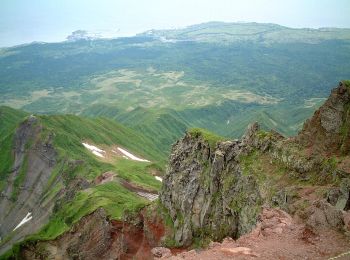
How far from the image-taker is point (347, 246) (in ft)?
101

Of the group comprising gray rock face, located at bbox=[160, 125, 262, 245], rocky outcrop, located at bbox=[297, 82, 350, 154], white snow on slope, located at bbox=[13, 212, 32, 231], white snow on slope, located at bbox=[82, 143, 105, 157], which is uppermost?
rocky outcrop, located at bbox=[297, 82, 350, 154]

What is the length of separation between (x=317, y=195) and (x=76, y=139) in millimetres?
128392

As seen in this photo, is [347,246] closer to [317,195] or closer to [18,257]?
[317,195]

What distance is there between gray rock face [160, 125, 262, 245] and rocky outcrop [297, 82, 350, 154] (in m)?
8.01

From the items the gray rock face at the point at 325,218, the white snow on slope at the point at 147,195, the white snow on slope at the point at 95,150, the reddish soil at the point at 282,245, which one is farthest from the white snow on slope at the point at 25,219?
the gray rock face at the point at 325,218

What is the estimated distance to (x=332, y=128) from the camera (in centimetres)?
4912

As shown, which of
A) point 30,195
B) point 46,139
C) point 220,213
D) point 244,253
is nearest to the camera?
point 244,253

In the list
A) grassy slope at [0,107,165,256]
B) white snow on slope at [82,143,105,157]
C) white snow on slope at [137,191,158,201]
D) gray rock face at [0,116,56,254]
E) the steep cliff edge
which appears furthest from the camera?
white snow on slope at [82,143,105,157]

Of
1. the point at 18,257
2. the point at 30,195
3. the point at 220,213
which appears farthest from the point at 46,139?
the point at 220,213

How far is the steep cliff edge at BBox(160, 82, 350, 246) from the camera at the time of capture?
137 ft

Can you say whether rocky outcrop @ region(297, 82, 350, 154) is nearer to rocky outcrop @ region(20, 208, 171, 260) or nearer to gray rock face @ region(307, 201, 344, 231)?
gray rock face @ region(307, 201, 344, 231)

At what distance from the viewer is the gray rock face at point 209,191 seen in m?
52.6

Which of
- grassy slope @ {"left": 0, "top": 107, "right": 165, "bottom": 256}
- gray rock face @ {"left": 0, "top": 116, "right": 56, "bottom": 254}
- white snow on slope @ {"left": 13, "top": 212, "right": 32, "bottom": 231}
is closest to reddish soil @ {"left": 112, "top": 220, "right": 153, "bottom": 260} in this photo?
grassy slope @ {"left": 0, "top": 107, "right": 165, "bottom": 256}

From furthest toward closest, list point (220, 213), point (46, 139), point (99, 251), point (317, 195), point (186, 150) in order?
point (46, 139) → point (99, 251) → point (186, 150) → point (220, 213) → point (317, 195)
